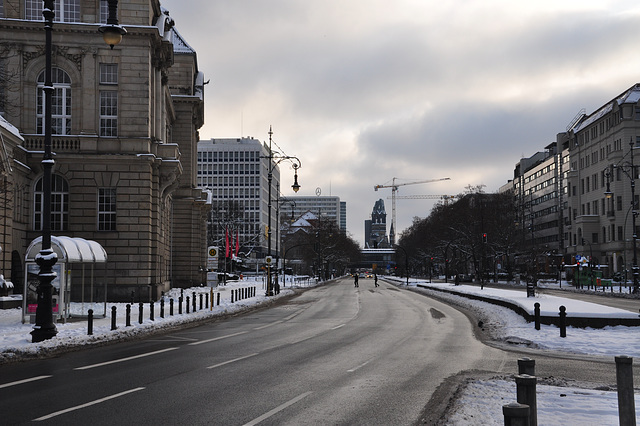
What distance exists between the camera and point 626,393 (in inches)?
264

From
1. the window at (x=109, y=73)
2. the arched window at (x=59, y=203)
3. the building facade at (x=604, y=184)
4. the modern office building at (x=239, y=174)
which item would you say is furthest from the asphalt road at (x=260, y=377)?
the modern office building at (x=239, y=174)

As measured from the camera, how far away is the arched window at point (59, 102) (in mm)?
37562

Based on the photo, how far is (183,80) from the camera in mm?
60594

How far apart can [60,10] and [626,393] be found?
39.2m

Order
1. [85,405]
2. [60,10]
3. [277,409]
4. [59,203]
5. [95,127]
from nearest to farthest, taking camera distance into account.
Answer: [277,409] < [85,405] < [59,203] < [95,127] < [60,10]

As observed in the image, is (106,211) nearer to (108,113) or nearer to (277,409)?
(108,113)

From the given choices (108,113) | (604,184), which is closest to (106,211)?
(108,113)

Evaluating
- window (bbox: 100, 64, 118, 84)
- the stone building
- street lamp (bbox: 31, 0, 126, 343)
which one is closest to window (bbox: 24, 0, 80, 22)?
the stone building

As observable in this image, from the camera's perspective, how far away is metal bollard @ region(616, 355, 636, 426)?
21.8ft

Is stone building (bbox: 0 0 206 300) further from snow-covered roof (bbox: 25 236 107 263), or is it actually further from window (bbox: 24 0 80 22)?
snow-covered roof (bbox: 25 236 107 263)

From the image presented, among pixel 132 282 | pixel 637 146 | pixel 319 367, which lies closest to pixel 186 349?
pixel 319 367

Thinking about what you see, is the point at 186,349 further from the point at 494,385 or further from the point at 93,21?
the point at 93,21

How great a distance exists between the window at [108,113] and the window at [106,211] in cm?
351

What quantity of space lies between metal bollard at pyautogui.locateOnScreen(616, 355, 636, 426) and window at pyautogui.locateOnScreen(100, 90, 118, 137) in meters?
35.7
